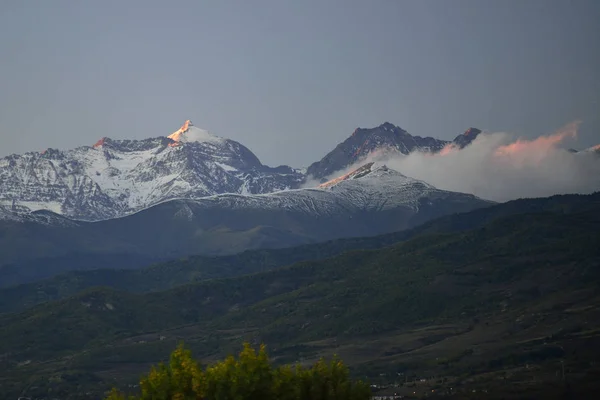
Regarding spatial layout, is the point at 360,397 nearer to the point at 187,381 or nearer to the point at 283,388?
the point at 283,388

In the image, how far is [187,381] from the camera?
153m

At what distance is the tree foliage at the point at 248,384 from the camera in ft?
494

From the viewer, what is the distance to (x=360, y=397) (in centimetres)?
15025

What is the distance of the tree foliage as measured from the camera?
150500mm

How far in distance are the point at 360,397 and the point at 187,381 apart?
24430mm

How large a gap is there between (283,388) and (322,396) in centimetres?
554

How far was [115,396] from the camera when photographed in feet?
499

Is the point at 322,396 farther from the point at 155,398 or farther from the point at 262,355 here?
the point at 155,398

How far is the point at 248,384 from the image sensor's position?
494 feet

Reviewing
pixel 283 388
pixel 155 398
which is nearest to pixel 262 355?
pixel 283 388

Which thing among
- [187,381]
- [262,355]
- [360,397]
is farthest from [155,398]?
[360,397]

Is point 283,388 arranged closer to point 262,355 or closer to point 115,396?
point 262,355

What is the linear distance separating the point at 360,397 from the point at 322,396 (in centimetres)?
530

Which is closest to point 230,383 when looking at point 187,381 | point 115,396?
point 187,381
